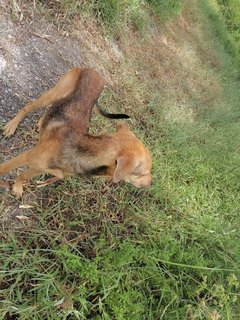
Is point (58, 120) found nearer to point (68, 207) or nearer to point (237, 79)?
point (68, 207)

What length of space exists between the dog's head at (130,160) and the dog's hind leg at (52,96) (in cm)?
71

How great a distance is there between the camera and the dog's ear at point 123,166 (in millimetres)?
3555

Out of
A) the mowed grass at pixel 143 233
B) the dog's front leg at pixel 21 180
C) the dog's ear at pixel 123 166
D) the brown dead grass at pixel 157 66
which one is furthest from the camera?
the brown dead grass at pixel 157 66

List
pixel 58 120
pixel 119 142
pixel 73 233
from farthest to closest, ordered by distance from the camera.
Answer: pixel 73 233 < pixel 58 120 < pixel 119 142

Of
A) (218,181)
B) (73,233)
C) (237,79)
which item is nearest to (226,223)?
(218,181)

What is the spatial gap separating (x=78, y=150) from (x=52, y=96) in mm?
828

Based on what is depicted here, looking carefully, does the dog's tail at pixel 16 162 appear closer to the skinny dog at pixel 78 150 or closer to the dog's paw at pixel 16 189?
the skinny dog at pixel 78 150

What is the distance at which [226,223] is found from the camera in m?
5.43

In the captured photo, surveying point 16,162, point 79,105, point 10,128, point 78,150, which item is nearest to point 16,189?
point 16,162

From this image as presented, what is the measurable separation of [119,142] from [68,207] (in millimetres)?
1053

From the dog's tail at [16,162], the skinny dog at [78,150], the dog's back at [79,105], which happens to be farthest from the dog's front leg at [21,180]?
the dog's back at [79,105]

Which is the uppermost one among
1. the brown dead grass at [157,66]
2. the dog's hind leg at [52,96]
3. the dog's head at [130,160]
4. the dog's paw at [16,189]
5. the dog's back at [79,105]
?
the dog's hind leg at [52,96]

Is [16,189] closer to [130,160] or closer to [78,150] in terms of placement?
[78,150]

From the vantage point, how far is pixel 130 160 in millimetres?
3654
